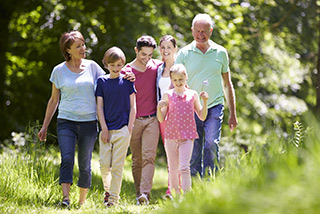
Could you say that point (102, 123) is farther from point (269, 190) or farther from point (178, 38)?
point (178, 38)

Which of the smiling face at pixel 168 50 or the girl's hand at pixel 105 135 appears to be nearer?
the girl's hand at pixel 105 135

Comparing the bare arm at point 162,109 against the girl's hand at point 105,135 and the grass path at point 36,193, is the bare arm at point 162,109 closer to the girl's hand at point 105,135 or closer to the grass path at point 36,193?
the girl's hand at point 105,135

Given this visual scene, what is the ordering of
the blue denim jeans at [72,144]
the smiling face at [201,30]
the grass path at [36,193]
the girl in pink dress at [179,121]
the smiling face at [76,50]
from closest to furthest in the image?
the grass path at [36,193], the girl in pink dress at [179,121], the blue denim jeans at [72,144], the smiling face at [76,50], the smiling face at [201,30]

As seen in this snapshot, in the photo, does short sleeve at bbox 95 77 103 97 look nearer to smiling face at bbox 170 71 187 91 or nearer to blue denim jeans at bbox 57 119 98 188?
blue denim jeans at bbox 57 119 98 188

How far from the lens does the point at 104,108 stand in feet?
A: 16.4

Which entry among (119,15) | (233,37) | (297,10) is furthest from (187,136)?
(297,10)

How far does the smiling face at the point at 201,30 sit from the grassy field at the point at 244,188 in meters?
1.38

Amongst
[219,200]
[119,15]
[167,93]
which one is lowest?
[219,200]

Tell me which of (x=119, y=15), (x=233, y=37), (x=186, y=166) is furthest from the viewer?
(x=119, y=15)

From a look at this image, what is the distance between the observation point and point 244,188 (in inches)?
112

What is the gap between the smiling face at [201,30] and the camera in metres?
5.23

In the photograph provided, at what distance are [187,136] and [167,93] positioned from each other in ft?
1.53

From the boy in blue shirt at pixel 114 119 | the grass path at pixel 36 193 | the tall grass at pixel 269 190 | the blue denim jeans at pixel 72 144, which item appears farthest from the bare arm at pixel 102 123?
the tall grass at pixel 269 190

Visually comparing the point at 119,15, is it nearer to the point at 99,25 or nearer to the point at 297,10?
the point at 99,25
